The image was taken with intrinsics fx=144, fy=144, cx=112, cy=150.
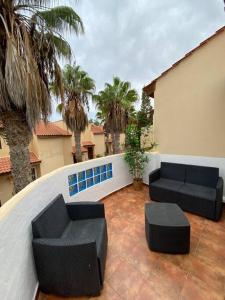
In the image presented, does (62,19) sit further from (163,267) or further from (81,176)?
(163,267)

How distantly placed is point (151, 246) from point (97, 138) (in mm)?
15509

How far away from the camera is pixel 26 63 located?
3338 millimetres

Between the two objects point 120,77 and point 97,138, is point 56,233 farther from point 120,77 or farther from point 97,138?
point 97,138

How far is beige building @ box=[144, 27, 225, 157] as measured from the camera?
3.67m

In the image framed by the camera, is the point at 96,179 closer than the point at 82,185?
No

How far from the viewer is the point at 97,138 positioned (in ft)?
57.3

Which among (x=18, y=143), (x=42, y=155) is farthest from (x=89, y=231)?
(x=42, y=155)

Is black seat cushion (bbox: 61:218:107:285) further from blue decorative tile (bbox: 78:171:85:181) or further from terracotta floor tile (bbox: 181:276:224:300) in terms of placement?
blue decorative tile (bbox: 78:171:85:181)

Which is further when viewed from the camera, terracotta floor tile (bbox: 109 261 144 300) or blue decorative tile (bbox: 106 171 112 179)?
blue decorative tile (bbox: 106 171 112 179)

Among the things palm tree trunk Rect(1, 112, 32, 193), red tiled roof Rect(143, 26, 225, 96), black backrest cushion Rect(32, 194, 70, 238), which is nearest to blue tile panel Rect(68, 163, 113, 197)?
black backrest cushion Rect(32, 194, 70, 238)

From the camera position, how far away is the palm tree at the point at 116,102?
28.8ft

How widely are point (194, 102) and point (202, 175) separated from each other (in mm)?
2069

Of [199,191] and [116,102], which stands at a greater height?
[116,102]

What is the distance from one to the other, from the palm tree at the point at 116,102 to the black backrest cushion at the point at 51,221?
7055mm
